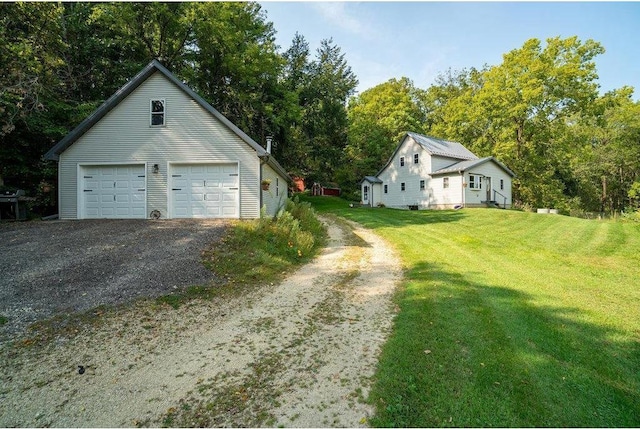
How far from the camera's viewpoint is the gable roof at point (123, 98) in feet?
42.0

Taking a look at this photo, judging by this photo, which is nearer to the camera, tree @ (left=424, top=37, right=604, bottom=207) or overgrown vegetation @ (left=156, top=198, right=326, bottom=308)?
overgrown vegetation @ (left=156, top=198, right=326, bottom=308)

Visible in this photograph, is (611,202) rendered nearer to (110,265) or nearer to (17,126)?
(110,265)

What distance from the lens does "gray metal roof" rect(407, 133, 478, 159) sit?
2670 centimetres

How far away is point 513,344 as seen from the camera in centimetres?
432

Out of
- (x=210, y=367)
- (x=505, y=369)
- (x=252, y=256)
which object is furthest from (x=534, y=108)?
(x=210, y=367)

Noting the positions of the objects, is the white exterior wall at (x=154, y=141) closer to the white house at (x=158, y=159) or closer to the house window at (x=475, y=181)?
the white house at (x=158, y=159)

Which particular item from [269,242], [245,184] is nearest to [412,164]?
[245,184]

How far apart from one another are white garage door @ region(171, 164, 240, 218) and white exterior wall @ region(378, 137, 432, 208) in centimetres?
1862

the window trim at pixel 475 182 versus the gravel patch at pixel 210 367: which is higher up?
the window trim at pixel 475 182

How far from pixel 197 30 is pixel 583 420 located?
23537mm

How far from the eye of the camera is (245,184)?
1332 cm

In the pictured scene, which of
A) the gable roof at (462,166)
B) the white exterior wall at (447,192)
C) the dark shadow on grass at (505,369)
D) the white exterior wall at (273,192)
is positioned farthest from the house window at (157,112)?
the white exterior wall at (447,192)

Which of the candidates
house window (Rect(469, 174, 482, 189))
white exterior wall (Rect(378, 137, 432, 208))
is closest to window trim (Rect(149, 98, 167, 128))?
white exterior wall (Rect(378, 137, 432, 208))

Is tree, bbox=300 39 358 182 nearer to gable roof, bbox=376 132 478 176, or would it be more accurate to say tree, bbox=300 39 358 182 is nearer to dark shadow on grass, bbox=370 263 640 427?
gable roof, bbox=376 132 478 176
